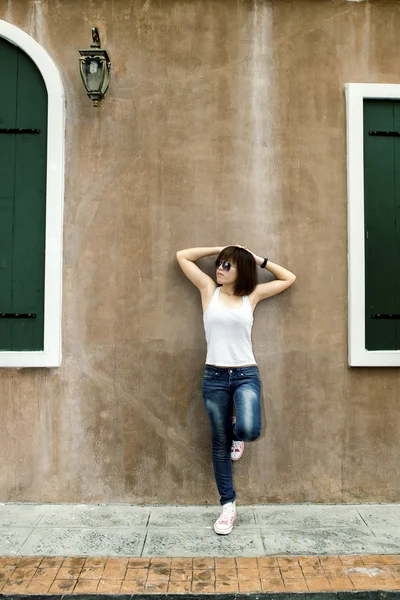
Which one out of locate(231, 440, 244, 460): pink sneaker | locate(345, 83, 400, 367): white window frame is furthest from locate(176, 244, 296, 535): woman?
locate(345, 83, 400, 367): white window frame

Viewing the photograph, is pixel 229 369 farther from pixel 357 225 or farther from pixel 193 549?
pixel 357 225

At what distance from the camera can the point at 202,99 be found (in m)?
4.82

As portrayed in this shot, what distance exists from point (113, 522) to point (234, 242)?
2.47 metres

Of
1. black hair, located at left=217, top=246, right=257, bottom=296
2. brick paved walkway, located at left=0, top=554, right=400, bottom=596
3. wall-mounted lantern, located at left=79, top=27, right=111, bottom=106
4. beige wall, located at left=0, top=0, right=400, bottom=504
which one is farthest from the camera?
beige wall, located at left=0, top=0, right=400, bottom=504

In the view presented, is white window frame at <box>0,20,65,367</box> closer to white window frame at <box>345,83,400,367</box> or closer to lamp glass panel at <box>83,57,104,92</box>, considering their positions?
lamp glass panel at <box>83,57,104,92</box>

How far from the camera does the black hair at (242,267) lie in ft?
14.4

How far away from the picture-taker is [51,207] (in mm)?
4727

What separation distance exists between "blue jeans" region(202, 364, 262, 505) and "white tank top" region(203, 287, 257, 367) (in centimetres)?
7

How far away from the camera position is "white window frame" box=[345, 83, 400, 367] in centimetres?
475

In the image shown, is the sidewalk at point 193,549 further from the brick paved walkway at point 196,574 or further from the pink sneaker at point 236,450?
the pink sneaker at point 236,450

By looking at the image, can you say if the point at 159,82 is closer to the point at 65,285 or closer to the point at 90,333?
the point at 65,285

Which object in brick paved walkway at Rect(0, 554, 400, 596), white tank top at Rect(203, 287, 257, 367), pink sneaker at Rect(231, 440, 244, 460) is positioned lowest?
brick paved walkway at Rect(0, 554, 400, 596)

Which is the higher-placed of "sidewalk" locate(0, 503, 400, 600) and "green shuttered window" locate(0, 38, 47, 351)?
"green shuttered window" locate(0, 38, 47, 351)

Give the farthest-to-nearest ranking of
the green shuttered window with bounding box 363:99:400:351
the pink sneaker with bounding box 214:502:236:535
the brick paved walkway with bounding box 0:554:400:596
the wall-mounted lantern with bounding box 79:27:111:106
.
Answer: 1. the green shuttered window with bounding box 363:99:400:351
2. the wall-mounted lantern with bounding box 79:27:111:106
3. the pink sneaker with bounding box 214:502:236:535
4. the brick paved walkway with bounding box 0:554:400:596
